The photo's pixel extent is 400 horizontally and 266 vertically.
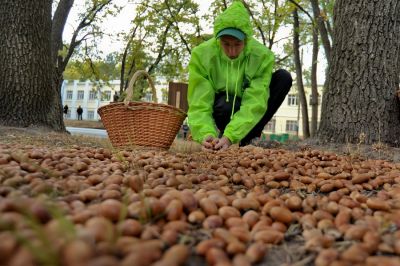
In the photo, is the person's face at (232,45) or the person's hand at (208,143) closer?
the person's hand at (208,143)

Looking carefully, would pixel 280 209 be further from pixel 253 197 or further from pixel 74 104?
pixel 74 104

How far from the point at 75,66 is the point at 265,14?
673 centimetres

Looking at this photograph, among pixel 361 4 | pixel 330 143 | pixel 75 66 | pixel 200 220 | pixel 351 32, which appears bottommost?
pixel 200 220

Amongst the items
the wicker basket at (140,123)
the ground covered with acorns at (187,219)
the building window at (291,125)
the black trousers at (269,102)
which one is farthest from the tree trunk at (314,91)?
the building window at (291,125)

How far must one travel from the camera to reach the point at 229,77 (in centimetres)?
252

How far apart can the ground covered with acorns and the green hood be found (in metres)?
1.23

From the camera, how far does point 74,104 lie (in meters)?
39.6

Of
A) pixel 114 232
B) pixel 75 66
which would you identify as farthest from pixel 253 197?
pixel 75 66

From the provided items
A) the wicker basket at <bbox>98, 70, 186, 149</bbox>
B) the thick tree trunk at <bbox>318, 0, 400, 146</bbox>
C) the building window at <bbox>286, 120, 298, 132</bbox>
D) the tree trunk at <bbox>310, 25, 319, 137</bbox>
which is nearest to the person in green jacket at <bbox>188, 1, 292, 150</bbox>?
the wicker basket at <bbox>98, 70, 186, 149</bbox>

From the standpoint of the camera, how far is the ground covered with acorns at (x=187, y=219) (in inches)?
20.3

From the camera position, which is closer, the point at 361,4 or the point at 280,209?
the point at 280,209

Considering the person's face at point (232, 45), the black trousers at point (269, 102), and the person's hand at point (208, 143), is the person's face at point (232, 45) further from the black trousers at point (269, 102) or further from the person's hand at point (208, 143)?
the person's hand at point (208, 143)

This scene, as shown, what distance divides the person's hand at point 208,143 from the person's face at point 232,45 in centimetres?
57

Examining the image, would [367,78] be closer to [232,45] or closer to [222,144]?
[232,45]
